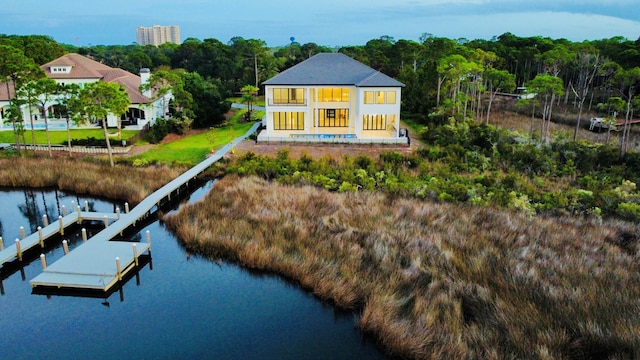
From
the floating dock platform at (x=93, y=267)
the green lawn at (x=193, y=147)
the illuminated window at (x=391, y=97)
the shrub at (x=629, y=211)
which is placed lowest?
the floating dock platform at (x=93, y=267)

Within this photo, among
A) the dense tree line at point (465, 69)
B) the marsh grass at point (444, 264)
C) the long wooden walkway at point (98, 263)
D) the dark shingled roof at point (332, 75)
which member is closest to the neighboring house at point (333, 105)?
the dark shingled roof at point (332, 75)

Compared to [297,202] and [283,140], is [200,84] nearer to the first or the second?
[283,140]

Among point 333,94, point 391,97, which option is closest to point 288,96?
point 333,94

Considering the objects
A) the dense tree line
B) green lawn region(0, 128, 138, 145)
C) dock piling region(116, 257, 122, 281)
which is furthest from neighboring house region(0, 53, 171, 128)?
dock piling region(116, 257, 122, 281)

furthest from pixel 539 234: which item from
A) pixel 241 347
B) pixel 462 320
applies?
pixel 241 347

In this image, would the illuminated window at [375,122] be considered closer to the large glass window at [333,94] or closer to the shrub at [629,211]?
the large glass window at [333,94]

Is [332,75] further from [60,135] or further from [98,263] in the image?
[98,263]

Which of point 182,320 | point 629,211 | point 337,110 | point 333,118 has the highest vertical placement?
point 337,110
